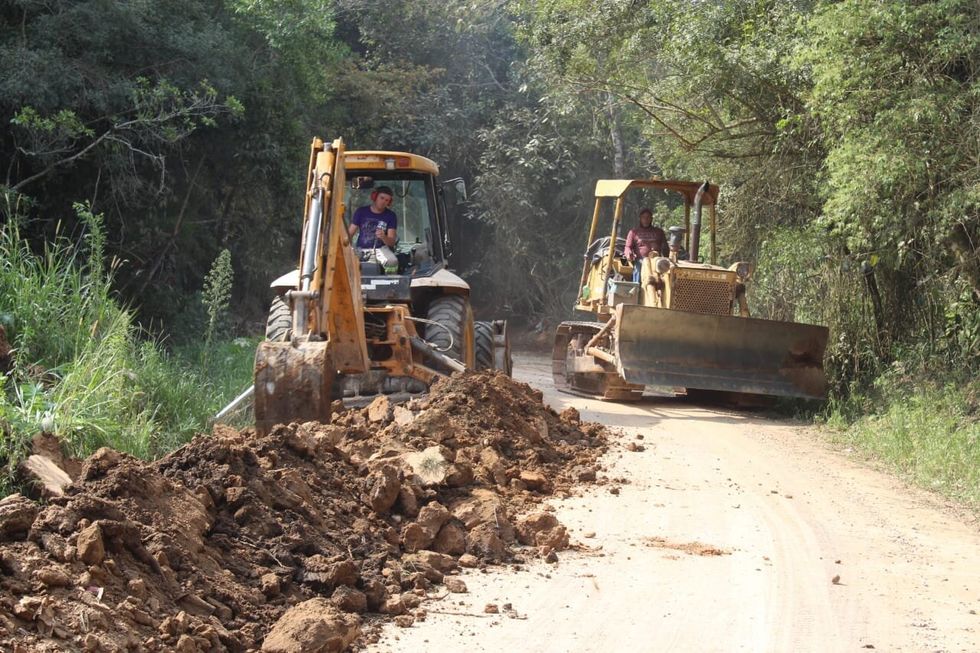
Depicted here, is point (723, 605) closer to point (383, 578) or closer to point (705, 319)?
point (383, 578)

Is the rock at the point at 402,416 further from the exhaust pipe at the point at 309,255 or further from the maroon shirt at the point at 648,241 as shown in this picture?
the maroon shirt at the point at 648,241

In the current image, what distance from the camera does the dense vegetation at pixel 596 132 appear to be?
1001 cm

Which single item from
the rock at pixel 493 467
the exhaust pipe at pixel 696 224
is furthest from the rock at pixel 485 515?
the exhaust pipe at pixel 696 224

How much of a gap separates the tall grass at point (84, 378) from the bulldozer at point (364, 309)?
3.13ft

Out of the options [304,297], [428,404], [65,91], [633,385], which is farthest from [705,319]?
[65,91]

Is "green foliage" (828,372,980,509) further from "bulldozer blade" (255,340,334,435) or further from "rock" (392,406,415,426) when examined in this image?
"bulldozer blade" (255,340,334,435)

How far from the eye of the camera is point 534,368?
21.9 metres

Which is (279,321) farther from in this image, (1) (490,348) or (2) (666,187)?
(2) (666,187)

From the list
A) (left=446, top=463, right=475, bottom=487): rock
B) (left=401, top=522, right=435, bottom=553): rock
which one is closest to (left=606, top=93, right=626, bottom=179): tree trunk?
(left=446, top=463, right=475, bottom=487): rock

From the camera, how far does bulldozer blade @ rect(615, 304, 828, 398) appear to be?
13969 mm

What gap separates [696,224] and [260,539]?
10.7 metres

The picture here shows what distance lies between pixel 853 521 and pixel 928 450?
2.98 meters

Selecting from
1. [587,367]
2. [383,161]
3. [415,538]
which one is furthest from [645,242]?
[415,538]

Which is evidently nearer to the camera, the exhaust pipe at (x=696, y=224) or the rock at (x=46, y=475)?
the rock at (x=46, y=475)
